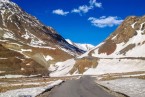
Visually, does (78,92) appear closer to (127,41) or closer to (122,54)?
(122,54)

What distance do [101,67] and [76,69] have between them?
1819 centimetres

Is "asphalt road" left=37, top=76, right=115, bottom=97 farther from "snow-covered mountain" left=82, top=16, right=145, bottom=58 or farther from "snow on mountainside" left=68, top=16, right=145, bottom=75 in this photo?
"snow-covered mountain" left=82, top=16, right=145, bottom=58

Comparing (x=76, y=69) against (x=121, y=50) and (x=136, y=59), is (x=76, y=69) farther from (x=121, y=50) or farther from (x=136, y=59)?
(x=136, y=59)

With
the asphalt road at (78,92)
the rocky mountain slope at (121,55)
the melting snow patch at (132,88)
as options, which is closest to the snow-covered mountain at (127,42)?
the rocky mountain slope at (121,55)

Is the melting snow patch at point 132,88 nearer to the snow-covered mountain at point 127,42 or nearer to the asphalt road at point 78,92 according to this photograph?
the asphalt road at point 78,92

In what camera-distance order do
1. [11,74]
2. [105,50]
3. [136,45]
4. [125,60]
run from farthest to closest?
1. [105,50]
2. [136,45]
3. [125,60]
4. [11,74]

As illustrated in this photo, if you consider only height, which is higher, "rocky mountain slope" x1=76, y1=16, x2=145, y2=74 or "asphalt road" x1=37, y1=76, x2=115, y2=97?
"rocky mountain slope" x1=76, y1=16, x2=145, y2=74

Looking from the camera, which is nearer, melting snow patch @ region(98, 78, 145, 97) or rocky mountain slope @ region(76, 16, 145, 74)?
melting snow patch @ region(98, 78, 145, 97)

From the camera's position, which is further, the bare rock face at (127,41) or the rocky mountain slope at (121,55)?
the bare rock face at (127,41)

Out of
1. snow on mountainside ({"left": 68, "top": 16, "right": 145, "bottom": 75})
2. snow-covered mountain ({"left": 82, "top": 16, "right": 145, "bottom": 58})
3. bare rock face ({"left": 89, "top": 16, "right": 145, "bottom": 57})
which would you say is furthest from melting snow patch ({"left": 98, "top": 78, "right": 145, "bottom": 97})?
bare rock face ({"left": 89, "top": 16, "right": 145, "bottom": 57})

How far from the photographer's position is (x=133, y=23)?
16212 centimetres

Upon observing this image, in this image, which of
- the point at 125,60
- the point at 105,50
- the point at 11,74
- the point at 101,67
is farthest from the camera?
the point at 105,50

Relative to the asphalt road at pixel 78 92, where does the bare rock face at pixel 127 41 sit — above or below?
above

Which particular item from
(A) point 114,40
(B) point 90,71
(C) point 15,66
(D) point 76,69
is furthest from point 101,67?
(A) point 114,40
